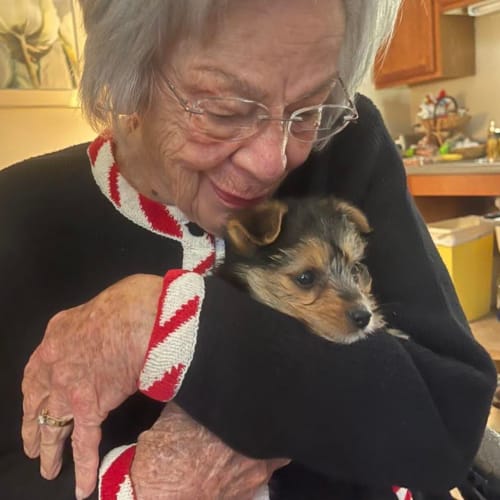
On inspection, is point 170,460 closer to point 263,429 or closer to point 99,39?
point 263,429

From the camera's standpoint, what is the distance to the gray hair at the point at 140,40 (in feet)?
2.97

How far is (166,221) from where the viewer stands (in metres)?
1.10

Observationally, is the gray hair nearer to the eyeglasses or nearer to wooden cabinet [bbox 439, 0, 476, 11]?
the eyeglasses

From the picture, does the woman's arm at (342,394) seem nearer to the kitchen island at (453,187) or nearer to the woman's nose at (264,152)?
the woman's nose at (264,152)

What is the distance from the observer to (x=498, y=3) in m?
3.49

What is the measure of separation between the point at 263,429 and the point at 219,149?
41cm

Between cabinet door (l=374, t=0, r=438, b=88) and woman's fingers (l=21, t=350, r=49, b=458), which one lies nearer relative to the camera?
woman's fingers (l=21, t=350, r=49, b=458)

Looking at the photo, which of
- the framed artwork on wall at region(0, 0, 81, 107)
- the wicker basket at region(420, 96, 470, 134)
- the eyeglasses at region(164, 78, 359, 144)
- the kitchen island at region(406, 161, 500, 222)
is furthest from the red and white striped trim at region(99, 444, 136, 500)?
the wicker basket at region(420, 96, 470, 134)

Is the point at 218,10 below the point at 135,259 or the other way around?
the other way around

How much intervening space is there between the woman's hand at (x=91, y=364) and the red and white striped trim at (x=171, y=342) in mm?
17

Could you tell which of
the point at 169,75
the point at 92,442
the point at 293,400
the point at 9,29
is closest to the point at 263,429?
the point at 293,400

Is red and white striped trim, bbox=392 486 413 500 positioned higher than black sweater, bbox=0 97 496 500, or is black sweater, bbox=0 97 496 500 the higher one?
black sweater, bbox=0 97 496 500

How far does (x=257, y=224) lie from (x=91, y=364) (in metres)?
0.34

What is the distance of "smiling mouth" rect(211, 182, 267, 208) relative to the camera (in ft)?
3.42
